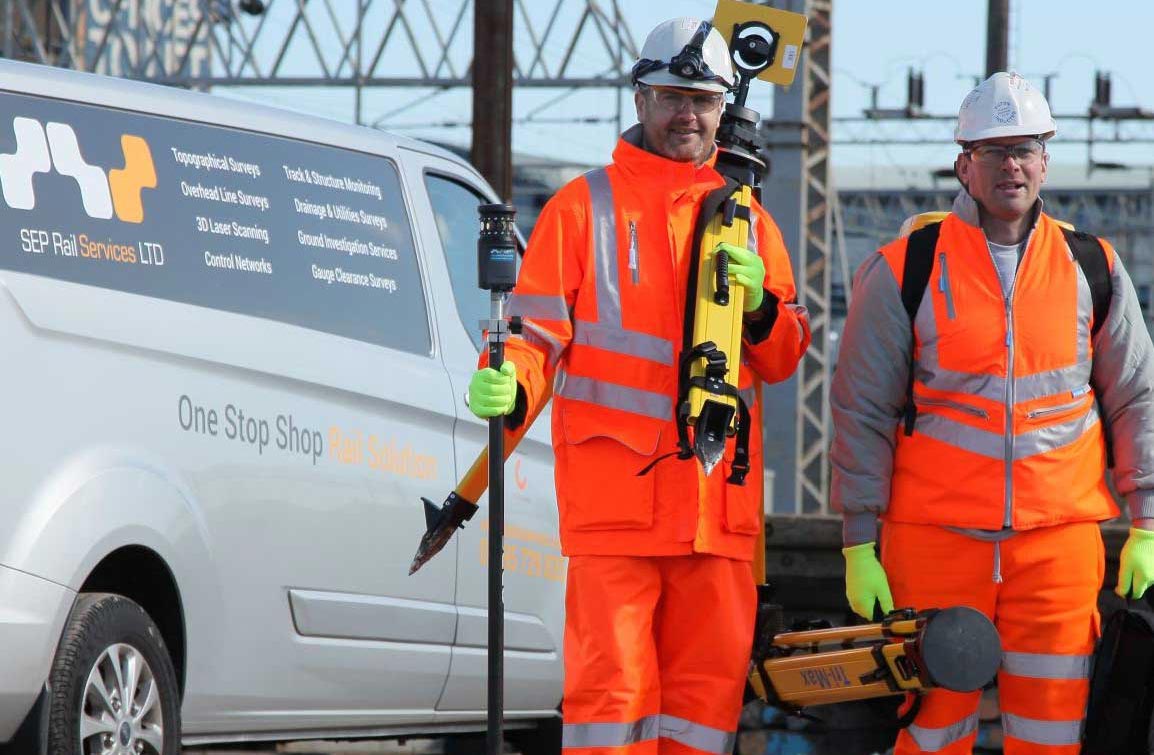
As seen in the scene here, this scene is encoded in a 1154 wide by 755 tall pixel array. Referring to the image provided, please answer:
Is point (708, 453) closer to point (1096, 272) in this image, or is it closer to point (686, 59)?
point (686, 59)

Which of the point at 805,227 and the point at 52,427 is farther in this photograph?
the point at 805,227

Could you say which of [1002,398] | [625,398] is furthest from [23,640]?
[1002,398]

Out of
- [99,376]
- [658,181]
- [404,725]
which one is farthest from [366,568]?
[658,181]

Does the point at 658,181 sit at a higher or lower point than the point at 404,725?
higher

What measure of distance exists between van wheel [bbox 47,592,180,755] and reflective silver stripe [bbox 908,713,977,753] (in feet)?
6.27

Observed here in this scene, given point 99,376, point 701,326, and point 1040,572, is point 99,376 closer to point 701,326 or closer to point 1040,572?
point 701,326

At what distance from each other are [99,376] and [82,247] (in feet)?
1.14

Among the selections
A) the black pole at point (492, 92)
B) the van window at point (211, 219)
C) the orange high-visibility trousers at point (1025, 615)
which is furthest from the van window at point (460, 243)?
the black pole at point (492, 92)

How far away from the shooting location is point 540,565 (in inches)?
295

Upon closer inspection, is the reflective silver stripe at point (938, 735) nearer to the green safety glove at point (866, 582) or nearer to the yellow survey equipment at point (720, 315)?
the green safety glove at point (866, 582)

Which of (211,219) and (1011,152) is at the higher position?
(1011,152)

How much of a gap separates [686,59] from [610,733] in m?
1.61

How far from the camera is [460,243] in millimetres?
7418

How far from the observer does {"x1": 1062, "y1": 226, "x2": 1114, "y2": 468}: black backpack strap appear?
562 cm
